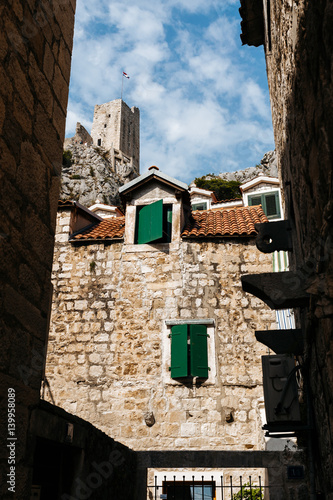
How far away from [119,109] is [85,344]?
69451 mm

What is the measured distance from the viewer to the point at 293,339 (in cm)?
434

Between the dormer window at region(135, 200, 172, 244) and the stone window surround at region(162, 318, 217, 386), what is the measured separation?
1.84m

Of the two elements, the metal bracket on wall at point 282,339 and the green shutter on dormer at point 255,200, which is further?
the green shutter on dormer at point 255,200

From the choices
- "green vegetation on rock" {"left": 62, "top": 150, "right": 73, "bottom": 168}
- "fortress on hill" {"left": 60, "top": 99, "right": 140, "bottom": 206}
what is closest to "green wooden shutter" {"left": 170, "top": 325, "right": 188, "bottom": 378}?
"fortress on hill" {"left": 60, "top": 99, "right": 140, "bottom": 206}

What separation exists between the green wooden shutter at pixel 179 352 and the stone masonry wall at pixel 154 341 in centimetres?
19

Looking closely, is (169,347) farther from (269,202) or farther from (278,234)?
(269,202)

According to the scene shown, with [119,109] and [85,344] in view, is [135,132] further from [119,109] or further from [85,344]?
[85,344]

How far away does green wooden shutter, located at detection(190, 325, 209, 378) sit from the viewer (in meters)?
8.98

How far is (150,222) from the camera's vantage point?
1039 centimetres

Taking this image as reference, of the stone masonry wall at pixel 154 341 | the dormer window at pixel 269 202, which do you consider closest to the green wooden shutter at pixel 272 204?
the dormer window at pixel 269 202

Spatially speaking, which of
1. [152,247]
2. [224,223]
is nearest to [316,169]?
[152,247]

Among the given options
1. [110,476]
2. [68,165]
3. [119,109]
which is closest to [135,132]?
[119,109]

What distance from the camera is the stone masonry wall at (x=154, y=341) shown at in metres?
8.75

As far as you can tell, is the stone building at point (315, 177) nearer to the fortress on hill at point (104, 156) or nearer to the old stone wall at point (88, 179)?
the fortress on hill at point (104, 156)
